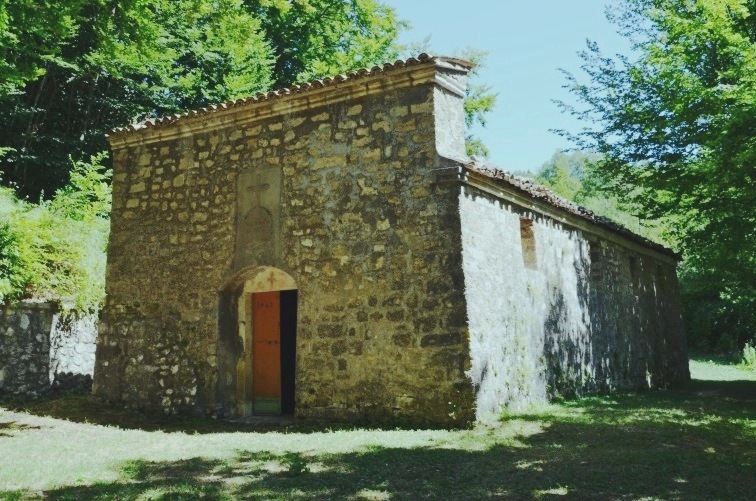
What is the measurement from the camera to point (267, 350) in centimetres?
913

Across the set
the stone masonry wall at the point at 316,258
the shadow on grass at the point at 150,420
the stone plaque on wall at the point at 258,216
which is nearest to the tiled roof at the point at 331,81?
the stone masonry wall at the point at 316,258

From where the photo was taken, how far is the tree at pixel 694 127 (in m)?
8.66

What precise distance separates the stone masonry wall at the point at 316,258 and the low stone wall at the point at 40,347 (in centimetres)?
130

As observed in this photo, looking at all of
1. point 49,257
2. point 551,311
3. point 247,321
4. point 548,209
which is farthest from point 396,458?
point 49,257

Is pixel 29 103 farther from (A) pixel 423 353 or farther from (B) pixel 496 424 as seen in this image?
(B) pixel 496 424

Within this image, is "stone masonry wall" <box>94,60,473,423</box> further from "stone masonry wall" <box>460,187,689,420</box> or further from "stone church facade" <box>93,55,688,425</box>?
"stone masonry wall" <box>460,187,689,420</box>

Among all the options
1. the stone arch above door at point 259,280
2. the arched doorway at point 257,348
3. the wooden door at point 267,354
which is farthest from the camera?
the wooden door at point 267,354

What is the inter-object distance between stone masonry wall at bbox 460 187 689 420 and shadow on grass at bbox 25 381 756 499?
1.19 m

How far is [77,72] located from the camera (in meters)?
16.9

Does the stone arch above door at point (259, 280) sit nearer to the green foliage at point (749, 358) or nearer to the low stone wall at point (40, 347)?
the low stone wall at point (40, 347)

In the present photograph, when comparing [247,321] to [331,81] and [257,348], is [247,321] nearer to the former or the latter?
[257,348]

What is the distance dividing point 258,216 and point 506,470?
5302 millimetres

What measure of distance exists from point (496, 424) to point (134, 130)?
763 cm

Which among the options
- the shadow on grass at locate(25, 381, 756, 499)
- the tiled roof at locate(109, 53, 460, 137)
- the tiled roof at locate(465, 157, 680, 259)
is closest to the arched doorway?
the tiled roof at locate(109, 53, 460, 137)
